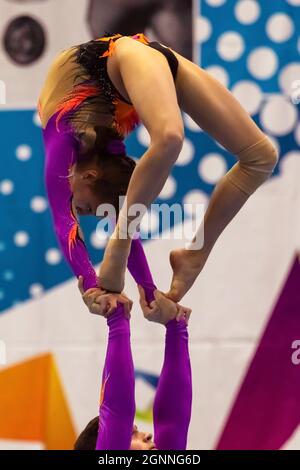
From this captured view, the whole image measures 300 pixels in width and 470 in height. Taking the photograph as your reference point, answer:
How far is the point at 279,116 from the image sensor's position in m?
2.75

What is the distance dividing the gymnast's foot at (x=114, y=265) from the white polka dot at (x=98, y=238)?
1038 mm

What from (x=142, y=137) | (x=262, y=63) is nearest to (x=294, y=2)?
(x=262, y=63)

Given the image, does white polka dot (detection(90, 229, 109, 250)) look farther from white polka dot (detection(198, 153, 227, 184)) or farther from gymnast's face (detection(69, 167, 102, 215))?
gymnast's face (detection(69, 167, 102, 215))

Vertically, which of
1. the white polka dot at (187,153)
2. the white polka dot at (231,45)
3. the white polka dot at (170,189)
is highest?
the white polka dot at (231,45)

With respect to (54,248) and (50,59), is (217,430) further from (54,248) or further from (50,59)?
(50,59)

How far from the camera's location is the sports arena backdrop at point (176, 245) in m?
2.72

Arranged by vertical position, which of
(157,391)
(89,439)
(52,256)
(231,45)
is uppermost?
(231,45)

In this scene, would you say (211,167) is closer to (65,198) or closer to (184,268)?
(184,268)

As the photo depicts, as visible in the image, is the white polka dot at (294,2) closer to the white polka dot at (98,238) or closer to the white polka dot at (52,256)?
the white polka dot at (98,238)

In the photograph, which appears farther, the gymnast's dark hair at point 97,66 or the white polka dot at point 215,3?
the white polka dot at point 215,3

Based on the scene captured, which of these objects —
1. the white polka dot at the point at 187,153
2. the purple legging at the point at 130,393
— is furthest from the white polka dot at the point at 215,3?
the purple legging at the point at 130,393

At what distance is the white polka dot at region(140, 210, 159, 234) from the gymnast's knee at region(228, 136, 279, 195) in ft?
3.18

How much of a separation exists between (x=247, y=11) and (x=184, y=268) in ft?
4.19
